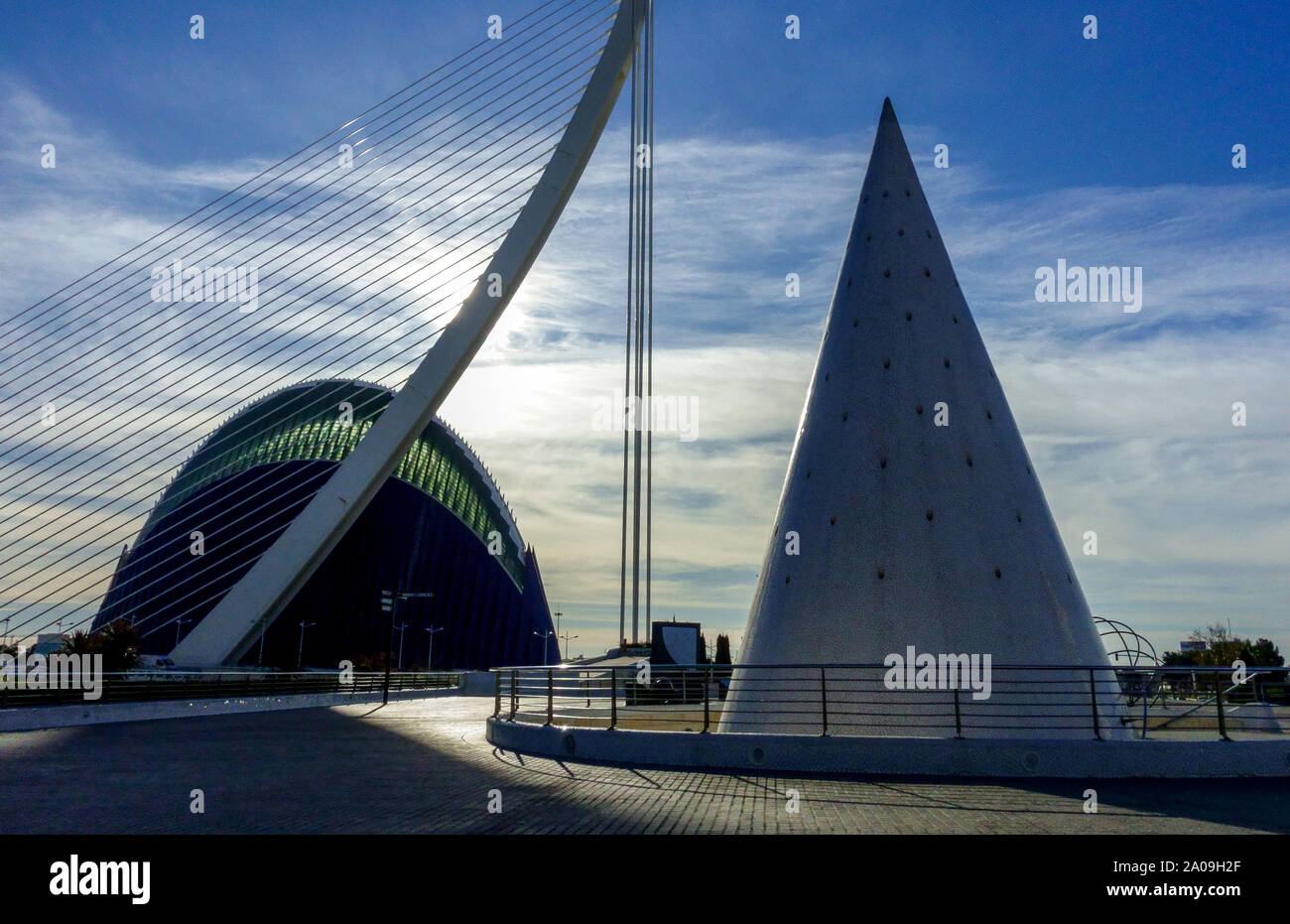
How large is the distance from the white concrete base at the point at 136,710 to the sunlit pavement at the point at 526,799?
Answer: 5.82 metres

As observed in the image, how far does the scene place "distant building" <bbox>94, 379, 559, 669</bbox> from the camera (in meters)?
69.4

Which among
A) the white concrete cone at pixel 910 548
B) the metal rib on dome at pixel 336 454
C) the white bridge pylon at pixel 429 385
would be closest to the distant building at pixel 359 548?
the metal rib on dome at pixel 336 454

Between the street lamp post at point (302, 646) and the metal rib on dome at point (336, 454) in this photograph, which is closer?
the street lamp post at point (302, 646)

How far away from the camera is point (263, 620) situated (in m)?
23.4

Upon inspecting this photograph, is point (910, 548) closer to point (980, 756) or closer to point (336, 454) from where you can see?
point (980, 756)

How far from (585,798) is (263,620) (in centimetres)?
1721

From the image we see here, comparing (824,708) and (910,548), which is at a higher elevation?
(910,548)

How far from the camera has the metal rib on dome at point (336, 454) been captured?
71.1m

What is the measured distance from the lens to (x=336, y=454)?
2751 inches

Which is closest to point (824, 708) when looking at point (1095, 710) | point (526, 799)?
point (1095, 710)

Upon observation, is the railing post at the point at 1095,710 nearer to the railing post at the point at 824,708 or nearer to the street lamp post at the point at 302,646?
the railing post at the point at 824,708

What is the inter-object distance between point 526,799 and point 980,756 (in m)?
4.98
